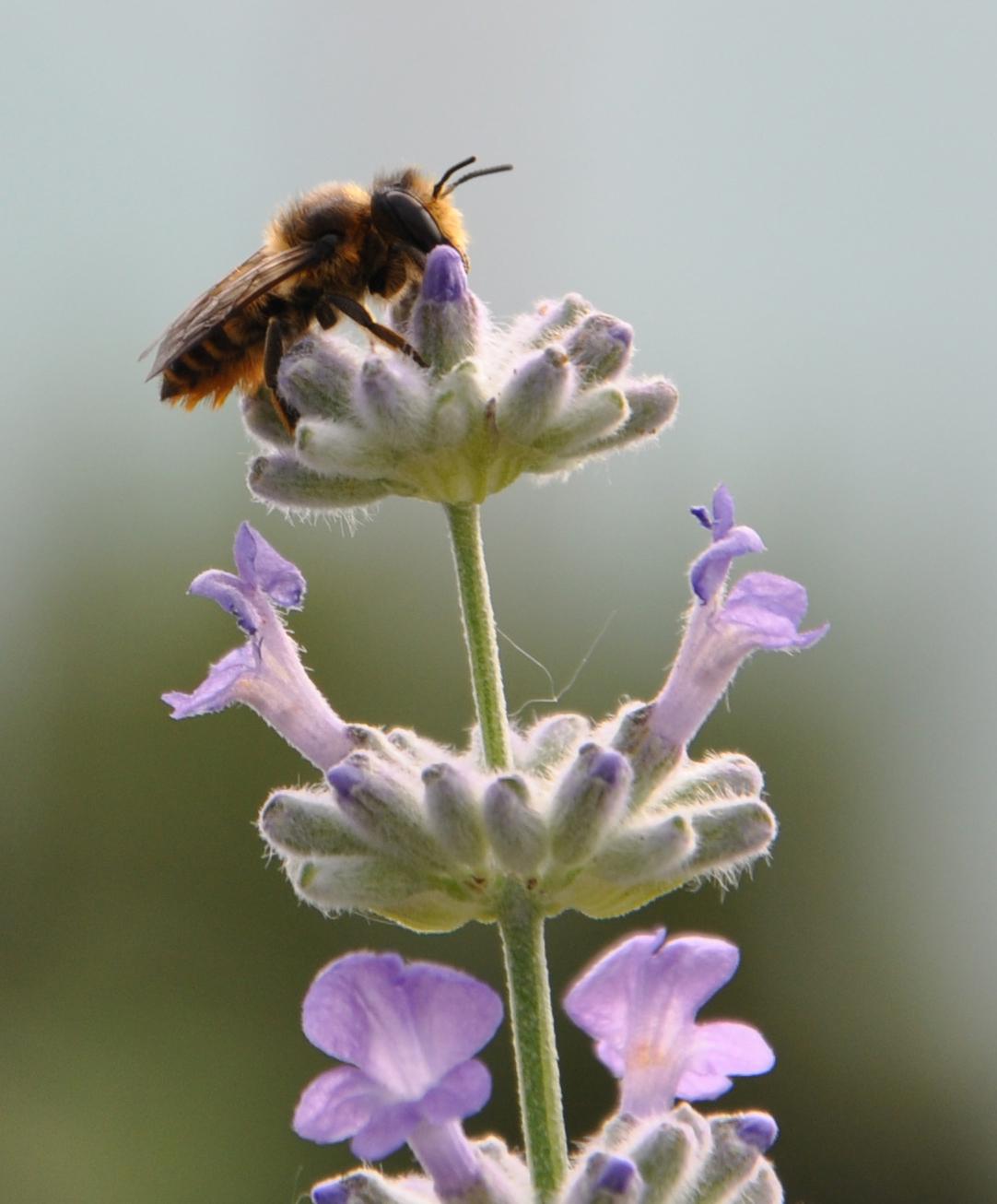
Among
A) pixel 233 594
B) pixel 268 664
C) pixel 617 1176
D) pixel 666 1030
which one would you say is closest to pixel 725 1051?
pixel 666 1030

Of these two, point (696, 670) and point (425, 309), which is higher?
point (425, 309)

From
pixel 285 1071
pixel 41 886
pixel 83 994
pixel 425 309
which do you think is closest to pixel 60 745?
pixel 41 886

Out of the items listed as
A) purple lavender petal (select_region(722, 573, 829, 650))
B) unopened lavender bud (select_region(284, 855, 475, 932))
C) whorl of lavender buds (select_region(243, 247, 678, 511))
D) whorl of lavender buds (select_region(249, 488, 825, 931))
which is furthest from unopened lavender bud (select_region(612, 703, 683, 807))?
whorl of lavender buds (select_region(243, 247, 678, 511))

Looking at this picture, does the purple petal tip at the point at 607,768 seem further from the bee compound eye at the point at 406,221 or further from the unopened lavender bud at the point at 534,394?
the bee compound eye at the point at 406,221

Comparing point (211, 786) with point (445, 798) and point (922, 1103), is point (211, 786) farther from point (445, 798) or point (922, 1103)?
point (445, 798)

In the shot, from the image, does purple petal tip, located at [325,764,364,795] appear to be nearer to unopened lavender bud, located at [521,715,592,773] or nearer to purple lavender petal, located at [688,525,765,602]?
unopened lavender bud, located at [521,715,592,773]

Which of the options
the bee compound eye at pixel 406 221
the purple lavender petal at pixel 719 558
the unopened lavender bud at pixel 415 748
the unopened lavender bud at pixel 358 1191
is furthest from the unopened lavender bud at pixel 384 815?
the bee compound eye at pixel 406 221
